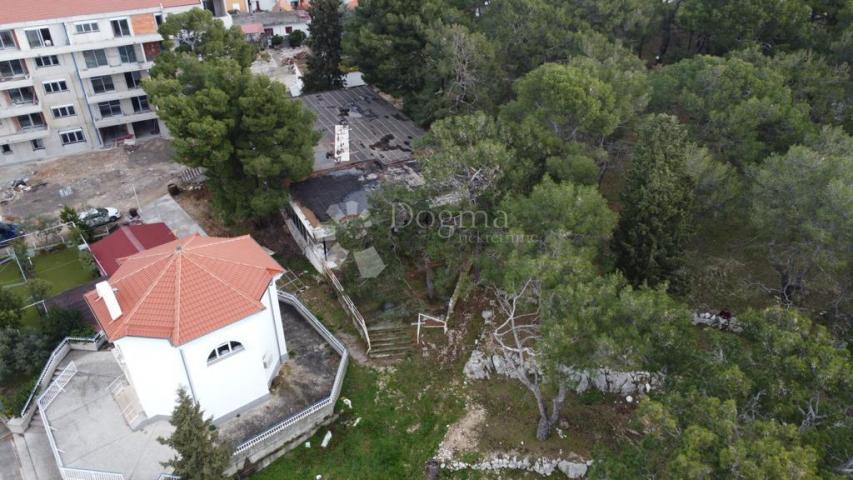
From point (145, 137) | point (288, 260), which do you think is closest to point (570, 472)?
point (288, 260)

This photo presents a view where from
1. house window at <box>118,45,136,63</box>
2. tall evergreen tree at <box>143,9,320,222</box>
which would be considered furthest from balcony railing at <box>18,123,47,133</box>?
tall evergreen tree at <box>143,9,320,222</box>

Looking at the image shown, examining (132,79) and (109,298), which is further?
(132,79)

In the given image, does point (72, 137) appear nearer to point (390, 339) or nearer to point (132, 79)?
point (132, 79)

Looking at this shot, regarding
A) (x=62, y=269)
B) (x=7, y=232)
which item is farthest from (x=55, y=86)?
(x=62, y=269)

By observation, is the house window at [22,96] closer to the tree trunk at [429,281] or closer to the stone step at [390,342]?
the tree trunk at [429,281]

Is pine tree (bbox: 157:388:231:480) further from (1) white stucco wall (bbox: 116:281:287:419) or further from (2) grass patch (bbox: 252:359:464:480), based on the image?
(2) grass patch (bbox: 252:359:464:480)
